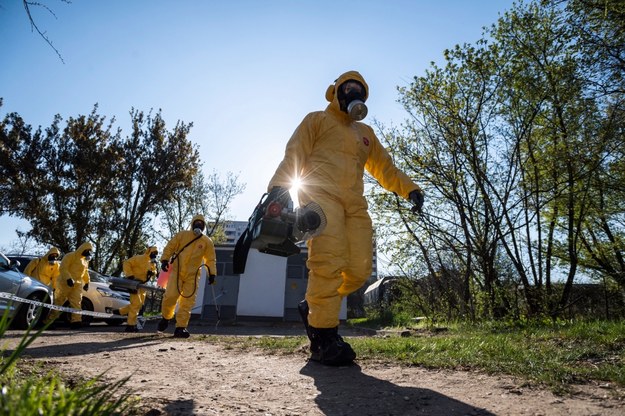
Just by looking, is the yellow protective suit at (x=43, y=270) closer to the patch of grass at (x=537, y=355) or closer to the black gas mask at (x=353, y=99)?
the patch of grass at (x=537, y=355)

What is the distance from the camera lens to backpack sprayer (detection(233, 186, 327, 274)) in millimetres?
3426

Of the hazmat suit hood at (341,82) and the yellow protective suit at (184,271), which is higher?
the hazmat suit hood at (341,82)

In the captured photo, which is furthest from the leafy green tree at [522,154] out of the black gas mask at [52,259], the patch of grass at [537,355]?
the black gas mask at [52,259]

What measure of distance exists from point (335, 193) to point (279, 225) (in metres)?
0.59

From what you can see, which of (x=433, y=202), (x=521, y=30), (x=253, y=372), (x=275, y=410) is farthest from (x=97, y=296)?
(x=521, y=30)

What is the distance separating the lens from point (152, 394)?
2.35 m

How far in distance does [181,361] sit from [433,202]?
8111mm

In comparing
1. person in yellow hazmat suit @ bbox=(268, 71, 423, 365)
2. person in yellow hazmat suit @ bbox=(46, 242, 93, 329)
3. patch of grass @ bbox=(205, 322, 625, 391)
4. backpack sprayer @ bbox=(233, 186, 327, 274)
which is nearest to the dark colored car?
person in yellow hazmat suit @ bbox=(46, 242, 93, 329)

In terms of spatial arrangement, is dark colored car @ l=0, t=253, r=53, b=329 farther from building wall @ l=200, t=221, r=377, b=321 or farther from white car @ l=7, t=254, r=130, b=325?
building wall @ l=200, t=221, r=377, b=321

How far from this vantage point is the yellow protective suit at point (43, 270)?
1166cm

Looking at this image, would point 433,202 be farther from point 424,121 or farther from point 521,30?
point 521,30

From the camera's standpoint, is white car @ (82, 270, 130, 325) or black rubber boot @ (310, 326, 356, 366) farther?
white car @ (82, 270, 130, 325)

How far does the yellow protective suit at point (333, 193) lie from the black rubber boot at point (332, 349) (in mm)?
76

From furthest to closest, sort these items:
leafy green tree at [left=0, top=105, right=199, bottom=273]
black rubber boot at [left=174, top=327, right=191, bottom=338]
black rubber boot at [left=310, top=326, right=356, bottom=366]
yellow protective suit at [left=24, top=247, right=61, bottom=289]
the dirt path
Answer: leafy green tree at [left=0, top=105, right=199, bottom=273], yellow protective suit at [left=24, top=247, right=61, bottom=289], black rubber boot at [left=174, top=327, right=191, bottom=338], black rubber boot at [left=310, top=326, right=356, bottom=366], the dirt path
